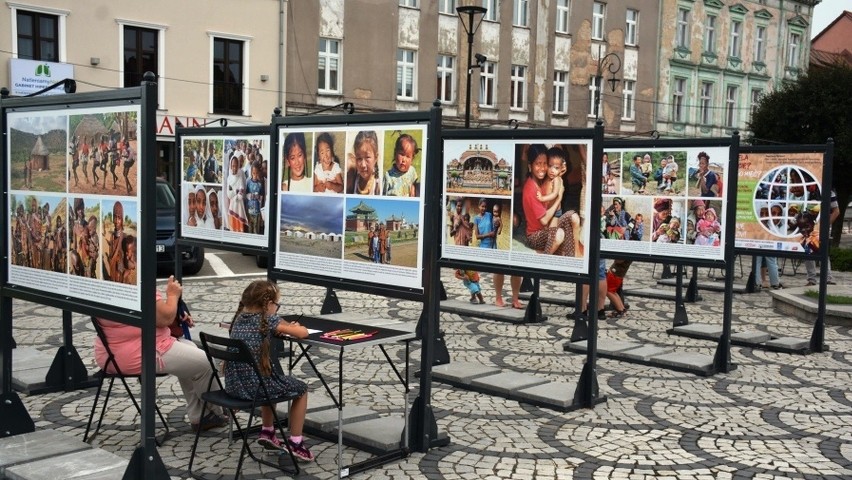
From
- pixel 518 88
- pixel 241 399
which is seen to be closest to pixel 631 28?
pixel 518 88

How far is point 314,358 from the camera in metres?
9.99

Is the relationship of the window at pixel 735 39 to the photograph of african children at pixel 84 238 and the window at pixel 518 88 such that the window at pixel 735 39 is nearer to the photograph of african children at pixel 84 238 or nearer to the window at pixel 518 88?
the window at pixel 518 88

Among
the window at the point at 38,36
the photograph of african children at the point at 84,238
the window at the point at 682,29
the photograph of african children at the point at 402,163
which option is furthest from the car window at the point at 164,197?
the window at the point at 682,29

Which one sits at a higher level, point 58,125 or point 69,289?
point 58,125

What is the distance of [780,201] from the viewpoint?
12.8 m

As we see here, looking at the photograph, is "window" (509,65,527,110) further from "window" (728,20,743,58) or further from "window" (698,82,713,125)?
"window" (728,20,743,58)

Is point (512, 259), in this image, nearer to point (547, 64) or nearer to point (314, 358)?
point (314, 358)

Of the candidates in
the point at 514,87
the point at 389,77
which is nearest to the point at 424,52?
the point at 389,77

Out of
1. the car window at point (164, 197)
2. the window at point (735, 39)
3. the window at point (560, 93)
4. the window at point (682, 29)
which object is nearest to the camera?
the car window at point (164, 197)

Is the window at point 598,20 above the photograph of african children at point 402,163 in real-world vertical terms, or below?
above

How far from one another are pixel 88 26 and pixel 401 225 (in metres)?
23.6

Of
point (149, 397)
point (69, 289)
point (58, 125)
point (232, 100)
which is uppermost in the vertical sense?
point (232, 100)

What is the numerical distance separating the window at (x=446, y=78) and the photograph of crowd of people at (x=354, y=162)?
3015 cm

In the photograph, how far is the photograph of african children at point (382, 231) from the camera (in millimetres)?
6848
